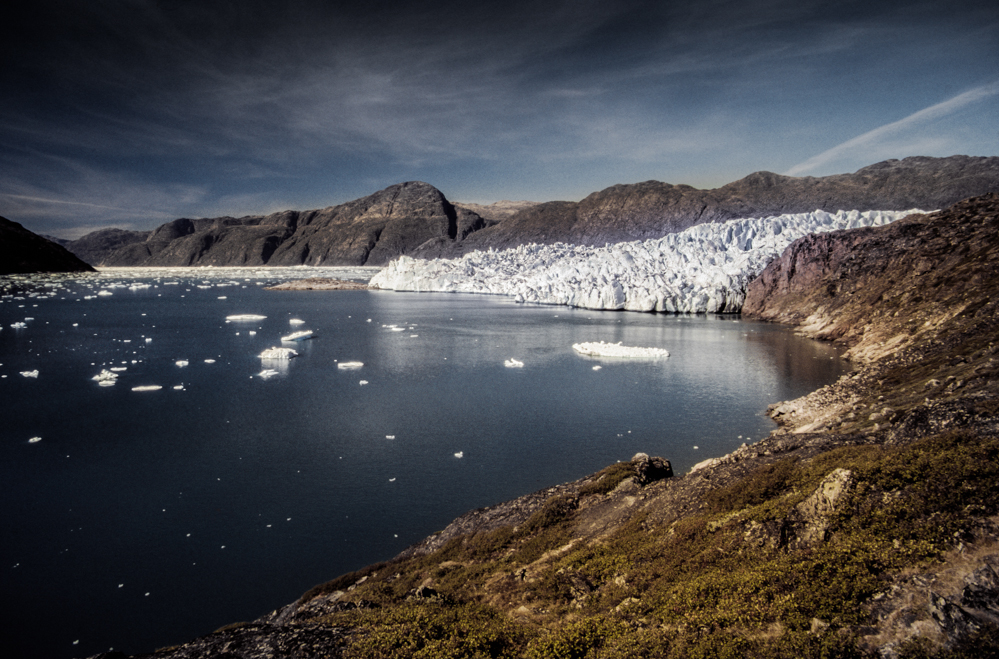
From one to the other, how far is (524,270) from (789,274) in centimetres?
3752

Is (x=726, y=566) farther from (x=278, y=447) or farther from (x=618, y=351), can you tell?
(x=618, y=351)

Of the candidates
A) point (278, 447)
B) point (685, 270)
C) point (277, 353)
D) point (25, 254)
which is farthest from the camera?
point (25, 254)

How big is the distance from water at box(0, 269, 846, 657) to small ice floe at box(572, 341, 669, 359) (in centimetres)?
100

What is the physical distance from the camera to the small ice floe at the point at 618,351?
2552 centimetres

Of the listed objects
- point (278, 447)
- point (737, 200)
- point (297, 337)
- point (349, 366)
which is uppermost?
point (737, 200)

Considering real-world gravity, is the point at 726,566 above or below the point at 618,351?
above

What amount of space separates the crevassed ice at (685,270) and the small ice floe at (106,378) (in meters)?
35.3

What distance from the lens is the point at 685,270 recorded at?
150 feet

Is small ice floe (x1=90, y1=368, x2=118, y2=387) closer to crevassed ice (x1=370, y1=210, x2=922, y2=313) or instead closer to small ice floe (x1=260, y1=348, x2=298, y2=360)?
small ice floe (x1=260, y1=348, x2=298, y2=360)

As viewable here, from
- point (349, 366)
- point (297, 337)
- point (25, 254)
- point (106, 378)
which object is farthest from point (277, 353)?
point (25, 254)

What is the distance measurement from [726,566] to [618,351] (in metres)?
21.3

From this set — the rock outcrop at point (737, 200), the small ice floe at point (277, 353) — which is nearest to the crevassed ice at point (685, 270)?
the small ice floe at point (277, 353)

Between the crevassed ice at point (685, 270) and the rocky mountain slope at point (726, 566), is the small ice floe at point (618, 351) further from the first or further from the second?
the crevassed ice at point (685, 270)

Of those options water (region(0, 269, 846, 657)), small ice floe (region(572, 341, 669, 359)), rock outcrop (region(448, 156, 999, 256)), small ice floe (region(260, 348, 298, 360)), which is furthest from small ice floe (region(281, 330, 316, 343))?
rock outcrop (region(448, 156, 999, 256))
